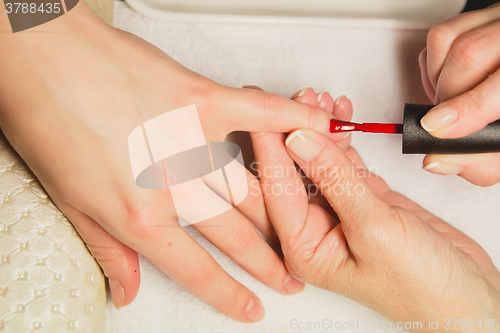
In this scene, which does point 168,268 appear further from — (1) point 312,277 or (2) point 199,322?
(1) point 312,277

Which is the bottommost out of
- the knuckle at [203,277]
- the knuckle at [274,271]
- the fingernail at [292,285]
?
the fingernail at [292,285]

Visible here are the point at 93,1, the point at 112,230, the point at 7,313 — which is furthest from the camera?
the point at 93,1

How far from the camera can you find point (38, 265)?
724 mm

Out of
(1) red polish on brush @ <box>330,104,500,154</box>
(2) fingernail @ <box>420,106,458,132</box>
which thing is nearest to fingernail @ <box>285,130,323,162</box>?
(1) red polish on brush @ <box>330,104,500,154</box>

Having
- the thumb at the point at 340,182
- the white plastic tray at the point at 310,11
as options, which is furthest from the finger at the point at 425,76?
the thumb at the point at 340,182

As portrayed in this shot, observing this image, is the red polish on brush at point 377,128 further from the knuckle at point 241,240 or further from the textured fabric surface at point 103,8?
the textured fabric surface at point 103,8

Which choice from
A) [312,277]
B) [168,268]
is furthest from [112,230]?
[312,277]

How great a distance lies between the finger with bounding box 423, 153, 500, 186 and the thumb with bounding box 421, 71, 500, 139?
13 cm

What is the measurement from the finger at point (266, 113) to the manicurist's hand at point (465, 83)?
0.24 meters

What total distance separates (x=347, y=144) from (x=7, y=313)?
0.84 metres

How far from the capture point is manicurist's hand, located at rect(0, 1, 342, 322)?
0.70 metres

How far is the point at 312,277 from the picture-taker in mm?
854

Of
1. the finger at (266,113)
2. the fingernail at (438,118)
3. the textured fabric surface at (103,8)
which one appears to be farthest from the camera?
the textured fabric surface at (103,8)

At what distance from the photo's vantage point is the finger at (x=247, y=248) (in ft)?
2.74
